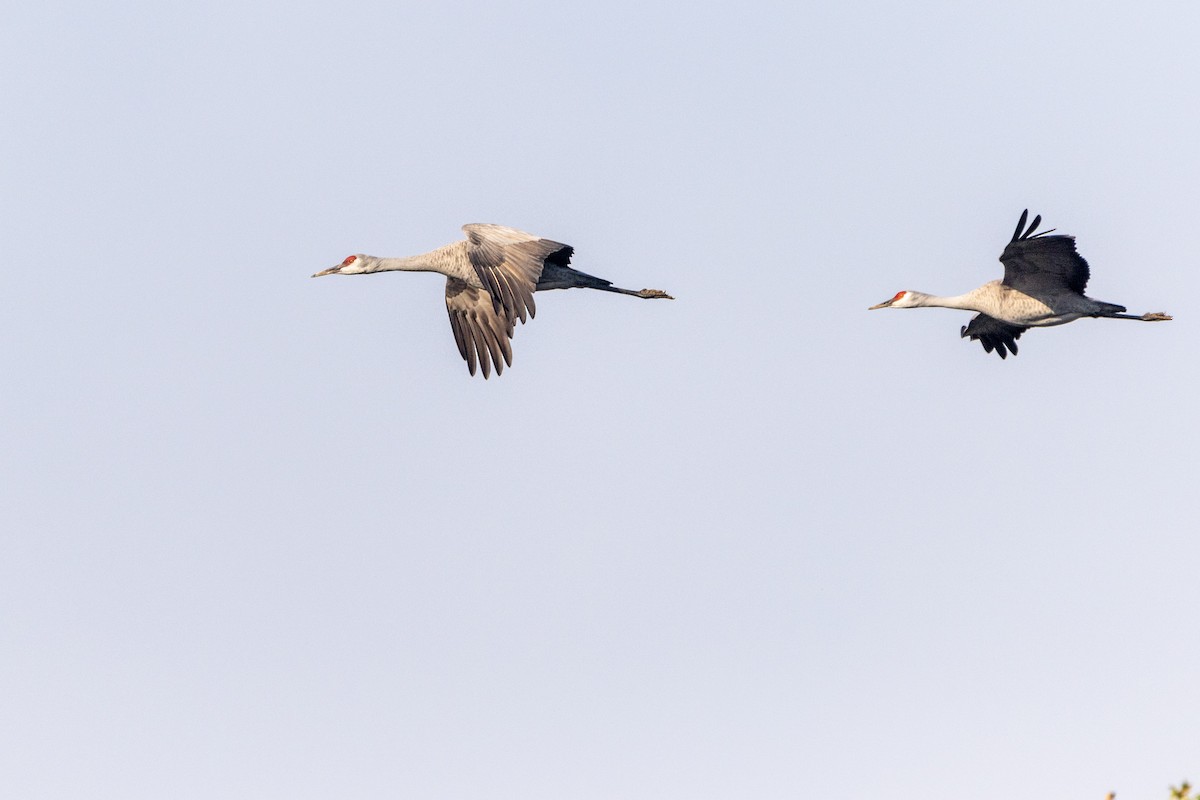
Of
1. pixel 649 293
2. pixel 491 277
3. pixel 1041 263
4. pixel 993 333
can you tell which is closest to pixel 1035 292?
pixel 1041 263

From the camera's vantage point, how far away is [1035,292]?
1845 cm

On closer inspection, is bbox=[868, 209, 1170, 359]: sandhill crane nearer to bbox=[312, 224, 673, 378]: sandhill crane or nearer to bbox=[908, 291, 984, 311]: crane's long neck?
bbox=[908, 291, 984, 311]: crane's long neck

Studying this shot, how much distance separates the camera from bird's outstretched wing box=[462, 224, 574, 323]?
56.3 ft

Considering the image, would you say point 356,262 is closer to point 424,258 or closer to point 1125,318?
point 424,258

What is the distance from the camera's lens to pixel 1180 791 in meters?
6.84

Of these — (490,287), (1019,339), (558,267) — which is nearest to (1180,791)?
(490,287)

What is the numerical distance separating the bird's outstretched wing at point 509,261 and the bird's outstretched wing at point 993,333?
216 inches

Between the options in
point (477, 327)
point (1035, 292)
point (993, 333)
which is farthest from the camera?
point (993, 333)

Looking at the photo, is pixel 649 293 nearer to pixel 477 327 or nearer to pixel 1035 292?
pixel 477 327

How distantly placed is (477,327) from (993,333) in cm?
654

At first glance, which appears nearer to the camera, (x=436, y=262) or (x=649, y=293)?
(x=436, y=262)

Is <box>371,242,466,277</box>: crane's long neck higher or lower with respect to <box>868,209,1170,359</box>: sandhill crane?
higher

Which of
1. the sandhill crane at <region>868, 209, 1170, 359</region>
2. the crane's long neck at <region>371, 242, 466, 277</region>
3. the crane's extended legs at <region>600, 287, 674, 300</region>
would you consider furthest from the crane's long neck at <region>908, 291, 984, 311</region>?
A: the crane's long neck at <region>371, 242, 466, 277</region>

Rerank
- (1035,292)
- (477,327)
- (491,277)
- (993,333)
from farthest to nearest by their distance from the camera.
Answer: (993,333) → (477,327) → (1035,292) → (491,277)
